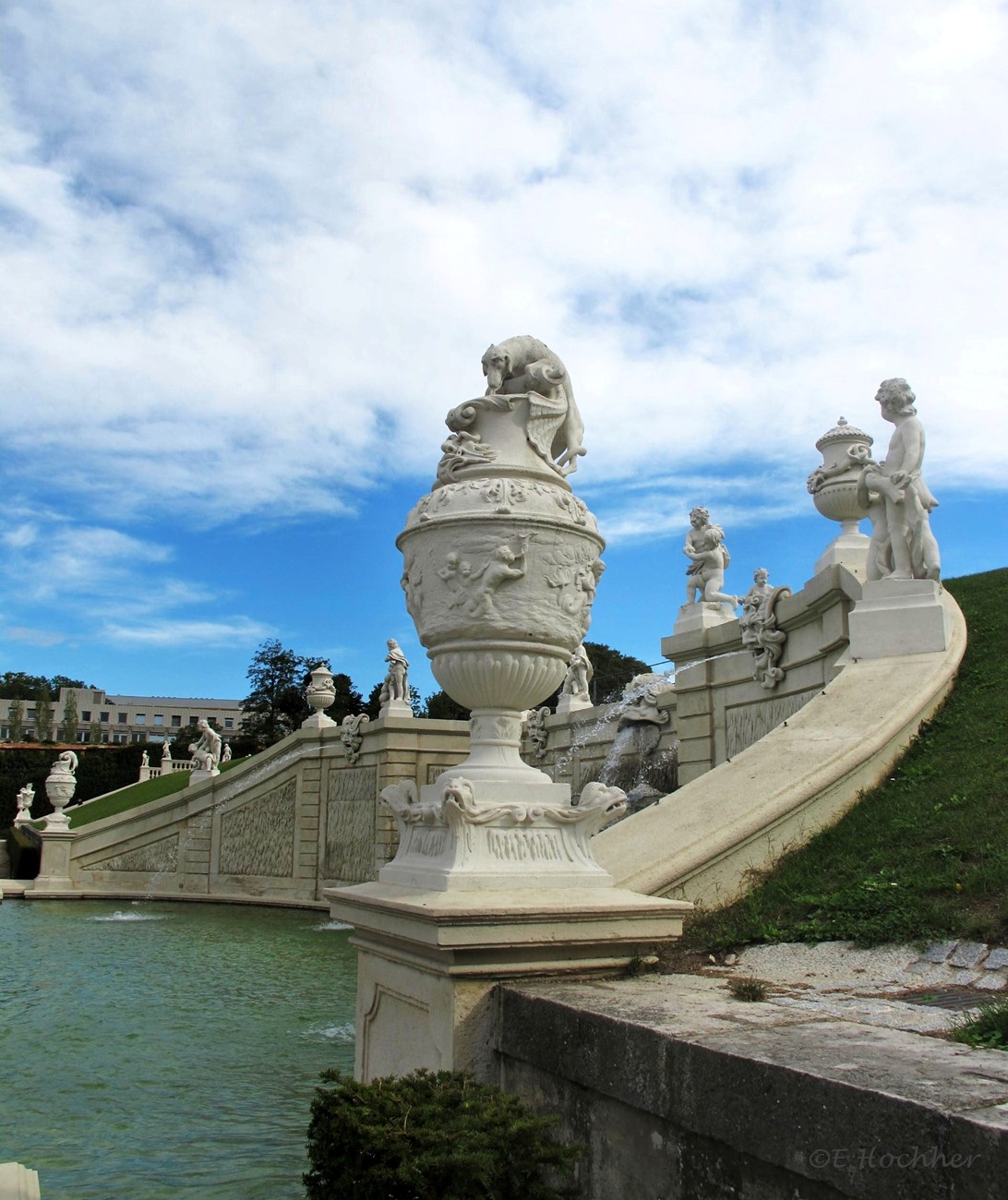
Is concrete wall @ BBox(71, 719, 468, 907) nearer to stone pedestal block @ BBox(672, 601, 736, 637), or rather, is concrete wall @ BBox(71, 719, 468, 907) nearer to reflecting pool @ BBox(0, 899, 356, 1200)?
stone pedestal block @ BBox(672, 601, 736, 637)

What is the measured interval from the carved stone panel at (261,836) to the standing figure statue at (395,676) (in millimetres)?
3385

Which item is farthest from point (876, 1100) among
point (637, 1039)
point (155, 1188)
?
point (155, 1188)

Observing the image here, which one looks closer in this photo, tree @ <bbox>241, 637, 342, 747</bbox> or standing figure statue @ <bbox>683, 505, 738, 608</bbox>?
standing figure statue @ <bbox>683, 505, 738, 608</bbox>

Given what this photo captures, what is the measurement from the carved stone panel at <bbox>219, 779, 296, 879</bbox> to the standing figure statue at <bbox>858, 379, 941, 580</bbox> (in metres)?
18.1

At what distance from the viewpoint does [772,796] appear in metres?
5.85

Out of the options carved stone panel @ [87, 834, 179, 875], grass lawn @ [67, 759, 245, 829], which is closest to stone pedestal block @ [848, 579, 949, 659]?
carved stone panel @ [87, 834, 179, 875]

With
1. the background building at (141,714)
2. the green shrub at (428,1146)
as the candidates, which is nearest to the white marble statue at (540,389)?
the green shrub at (428,1146)

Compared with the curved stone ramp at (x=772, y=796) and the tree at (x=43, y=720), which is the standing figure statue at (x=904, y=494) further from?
the tree at (x=43, y=720)

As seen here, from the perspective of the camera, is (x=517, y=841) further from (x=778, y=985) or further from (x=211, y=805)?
(x=211, y=805)

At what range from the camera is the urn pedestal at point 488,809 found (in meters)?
3.63

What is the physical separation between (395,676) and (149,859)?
8222 millimetres

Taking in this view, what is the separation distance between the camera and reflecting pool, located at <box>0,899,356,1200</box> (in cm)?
444

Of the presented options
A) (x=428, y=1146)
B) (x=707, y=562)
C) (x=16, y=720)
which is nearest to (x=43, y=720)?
(x=16, y=720)

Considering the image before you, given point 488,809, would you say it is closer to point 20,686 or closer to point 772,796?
point 772,796
